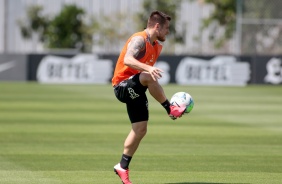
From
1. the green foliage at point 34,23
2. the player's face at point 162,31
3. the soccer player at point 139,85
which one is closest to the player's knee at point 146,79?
the soccer player at point 139,85

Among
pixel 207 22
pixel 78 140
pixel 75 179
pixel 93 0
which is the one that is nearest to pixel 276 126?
pixel 78 140

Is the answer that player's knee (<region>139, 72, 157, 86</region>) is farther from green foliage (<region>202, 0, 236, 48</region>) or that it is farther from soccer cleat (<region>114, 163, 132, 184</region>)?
green foliage (<region>202, 0, 236, 48</region>)

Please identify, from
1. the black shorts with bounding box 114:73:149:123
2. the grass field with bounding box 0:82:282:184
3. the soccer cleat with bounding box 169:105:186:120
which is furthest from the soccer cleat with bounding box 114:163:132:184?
the soccer cleat with bounding box 169:105:186:120

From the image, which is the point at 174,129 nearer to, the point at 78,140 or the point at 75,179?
the point at 78,140

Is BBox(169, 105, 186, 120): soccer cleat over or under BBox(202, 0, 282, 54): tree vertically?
over

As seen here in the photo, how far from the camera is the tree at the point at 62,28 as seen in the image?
2057 inches

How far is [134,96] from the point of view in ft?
34.1

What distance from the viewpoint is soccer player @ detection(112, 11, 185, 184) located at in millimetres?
10328

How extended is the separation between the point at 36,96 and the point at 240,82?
11.6 m

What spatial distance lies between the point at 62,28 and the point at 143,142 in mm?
37483

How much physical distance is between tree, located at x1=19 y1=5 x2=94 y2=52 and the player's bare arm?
4183 centimetres

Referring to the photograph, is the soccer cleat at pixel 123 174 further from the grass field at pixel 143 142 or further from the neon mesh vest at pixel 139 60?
the neon mesh vest at pixel 139 60

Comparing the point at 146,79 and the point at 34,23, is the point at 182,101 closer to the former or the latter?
the point at 146,79

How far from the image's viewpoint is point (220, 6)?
47.8 m
